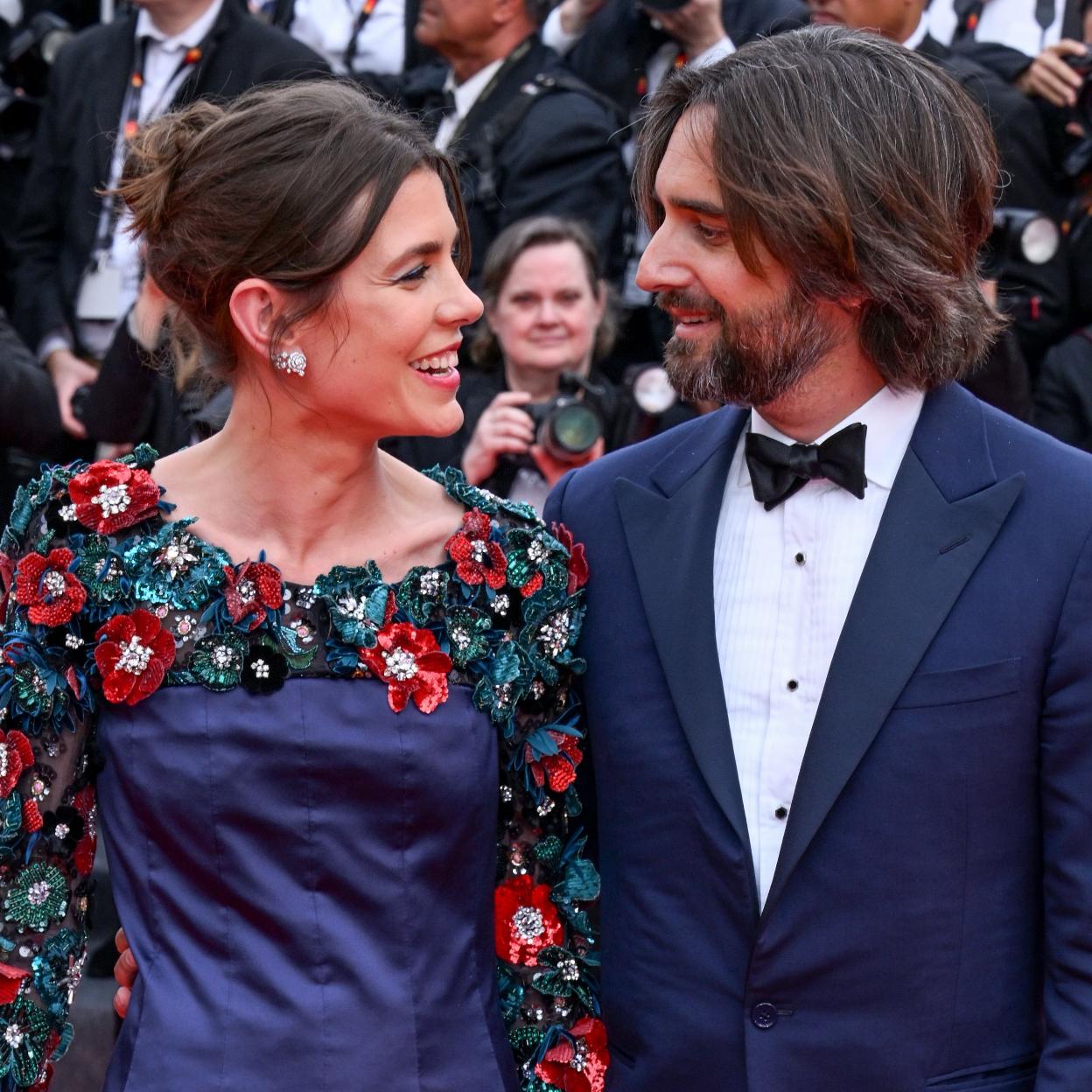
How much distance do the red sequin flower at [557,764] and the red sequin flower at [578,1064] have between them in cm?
37

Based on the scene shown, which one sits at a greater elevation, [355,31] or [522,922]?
[355,31]

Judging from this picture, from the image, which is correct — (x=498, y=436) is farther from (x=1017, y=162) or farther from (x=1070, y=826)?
(x=1070, y=826)

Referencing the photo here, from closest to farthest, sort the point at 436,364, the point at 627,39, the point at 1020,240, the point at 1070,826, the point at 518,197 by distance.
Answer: the point at 1070,826 < the point at 436,364 < the point at 1020,240 < the point at 518,197 < the point at 627,39

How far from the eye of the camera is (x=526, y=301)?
4566 millimetres

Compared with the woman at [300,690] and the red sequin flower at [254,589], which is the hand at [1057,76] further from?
the red sequin flower at [254,589]

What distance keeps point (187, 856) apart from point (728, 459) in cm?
98

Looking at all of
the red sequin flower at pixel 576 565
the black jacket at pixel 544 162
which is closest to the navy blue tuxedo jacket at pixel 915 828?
the red sequin flower at pixel 576 565

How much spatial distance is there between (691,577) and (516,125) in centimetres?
269

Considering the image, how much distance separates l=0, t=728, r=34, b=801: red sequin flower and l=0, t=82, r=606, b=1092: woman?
13mm

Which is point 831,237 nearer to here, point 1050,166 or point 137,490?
point 137,490

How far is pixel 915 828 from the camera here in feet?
7.41

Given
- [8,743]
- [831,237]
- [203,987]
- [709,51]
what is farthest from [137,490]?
[709,51]

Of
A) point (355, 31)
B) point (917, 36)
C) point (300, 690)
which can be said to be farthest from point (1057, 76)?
point (300, 690)

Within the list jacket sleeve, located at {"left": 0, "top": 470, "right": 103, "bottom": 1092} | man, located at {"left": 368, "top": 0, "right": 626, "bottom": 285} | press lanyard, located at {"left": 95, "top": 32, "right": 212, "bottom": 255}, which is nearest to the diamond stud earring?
jacket sleeve, located at {"left": 0, "top": 470, "right": 103, "bottom": 1092}
